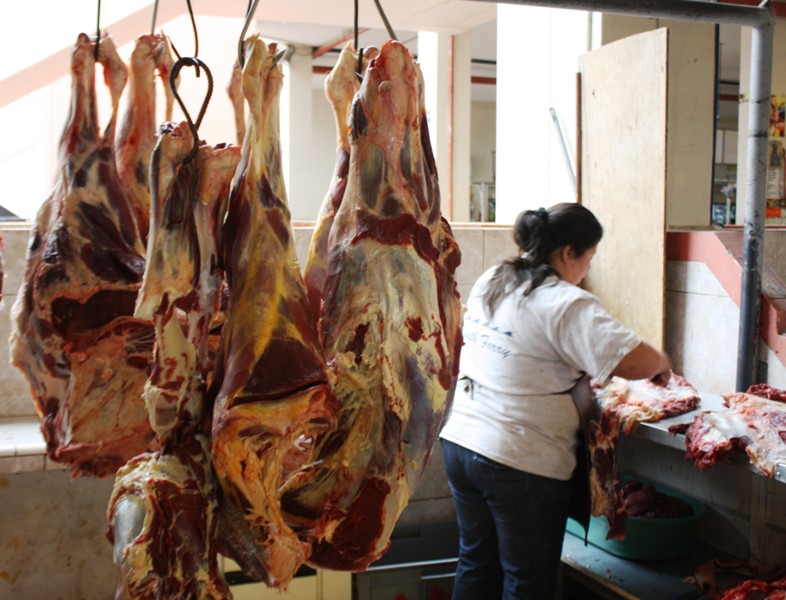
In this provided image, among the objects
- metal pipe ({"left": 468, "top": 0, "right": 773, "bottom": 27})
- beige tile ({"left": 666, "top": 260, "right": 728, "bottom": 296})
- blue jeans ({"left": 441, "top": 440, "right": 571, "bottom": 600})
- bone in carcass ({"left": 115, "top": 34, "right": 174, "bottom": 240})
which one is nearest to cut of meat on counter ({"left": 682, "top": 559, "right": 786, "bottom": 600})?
blue jeans ({"left": 441, "top": 440, "right": 571, "bottom": 600})

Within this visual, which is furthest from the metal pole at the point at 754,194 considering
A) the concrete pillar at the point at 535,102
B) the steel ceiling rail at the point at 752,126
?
the concrete pillar at the point at 535,102

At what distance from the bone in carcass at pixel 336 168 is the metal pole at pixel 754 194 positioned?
1.92m

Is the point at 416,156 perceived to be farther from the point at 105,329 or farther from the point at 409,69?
the point at 105,329

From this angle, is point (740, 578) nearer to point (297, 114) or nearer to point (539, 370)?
point (539, 370)

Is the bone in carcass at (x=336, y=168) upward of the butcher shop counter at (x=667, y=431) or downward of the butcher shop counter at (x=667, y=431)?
upward

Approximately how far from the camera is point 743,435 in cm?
281

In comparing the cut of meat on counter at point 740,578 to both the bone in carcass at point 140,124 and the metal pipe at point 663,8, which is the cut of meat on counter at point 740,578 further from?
the bone in carcass at point 140,124

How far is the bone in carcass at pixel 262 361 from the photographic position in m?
A: 1.29

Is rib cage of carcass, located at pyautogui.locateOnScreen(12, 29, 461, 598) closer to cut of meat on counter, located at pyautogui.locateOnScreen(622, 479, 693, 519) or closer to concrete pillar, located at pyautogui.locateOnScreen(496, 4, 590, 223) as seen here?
cut of meat on counter, located at pyautogui.locateOnScreen(622, 479, 693, 519)

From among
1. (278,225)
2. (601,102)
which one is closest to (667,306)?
(601,102)

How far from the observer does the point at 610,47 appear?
174 inches

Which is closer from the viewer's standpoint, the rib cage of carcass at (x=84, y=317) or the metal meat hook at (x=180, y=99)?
the metal meat hook at (x=180, y=99)

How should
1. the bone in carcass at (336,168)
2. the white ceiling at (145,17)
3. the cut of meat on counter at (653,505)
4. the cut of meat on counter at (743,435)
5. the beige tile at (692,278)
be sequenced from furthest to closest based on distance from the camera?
the white ceiling at (145,17) < the beige tile at (692,278) < the cut of meat on counter at (653,505) < the cut of meat on counter at (743,435) < the bone in carcass at (336,168)

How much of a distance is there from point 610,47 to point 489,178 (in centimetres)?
1057
